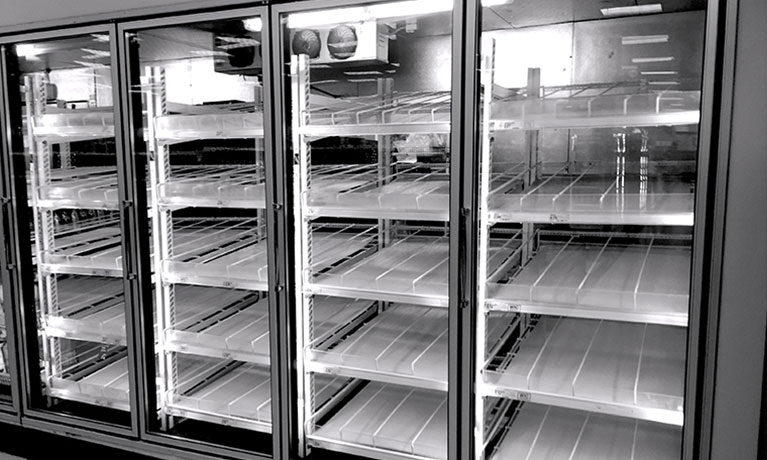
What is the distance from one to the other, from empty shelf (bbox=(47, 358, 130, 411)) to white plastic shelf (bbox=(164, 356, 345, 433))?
0.80ft

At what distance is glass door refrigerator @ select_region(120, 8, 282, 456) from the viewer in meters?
2.54

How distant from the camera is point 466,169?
2045 mm

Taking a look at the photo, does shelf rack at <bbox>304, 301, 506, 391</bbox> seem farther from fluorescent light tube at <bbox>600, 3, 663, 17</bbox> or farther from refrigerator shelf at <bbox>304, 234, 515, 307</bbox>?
fluorescent light tube at <bbox>600, 3, 663, 17</bbox>

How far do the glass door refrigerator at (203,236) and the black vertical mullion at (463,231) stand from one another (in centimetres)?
74

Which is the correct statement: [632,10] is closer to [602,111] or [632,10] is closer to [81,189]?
[602,111]

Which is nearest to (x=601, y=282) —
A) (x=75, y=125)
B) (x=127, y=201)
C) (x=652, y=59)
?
(x=652, y=59)

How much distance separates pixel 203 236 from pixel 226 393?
2.96 feet

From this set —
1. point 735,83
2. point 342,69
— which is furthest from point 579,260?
point 342,69

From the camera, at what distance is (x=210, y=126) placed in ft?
8.32

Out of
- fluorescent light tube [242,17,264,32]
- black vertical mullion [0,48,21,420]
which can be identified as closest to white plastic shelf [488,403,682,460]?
fluorescent light tube [242,17,264,32]

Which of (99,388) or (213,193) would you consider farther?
(99,388)

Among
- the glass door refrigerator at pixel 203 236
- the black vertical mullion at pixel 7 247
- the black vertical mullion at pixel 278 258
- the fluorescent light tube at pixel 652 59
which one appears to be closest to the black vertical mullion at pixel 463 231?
the black vertical mullion at pixel 278 258

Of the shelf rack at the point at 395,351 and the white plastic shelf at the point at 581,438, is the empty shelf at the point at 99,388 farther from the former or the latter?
the white plastic shelf at the point at 581,438

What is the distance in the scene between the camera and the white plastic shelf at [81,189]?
2789 millimetres
